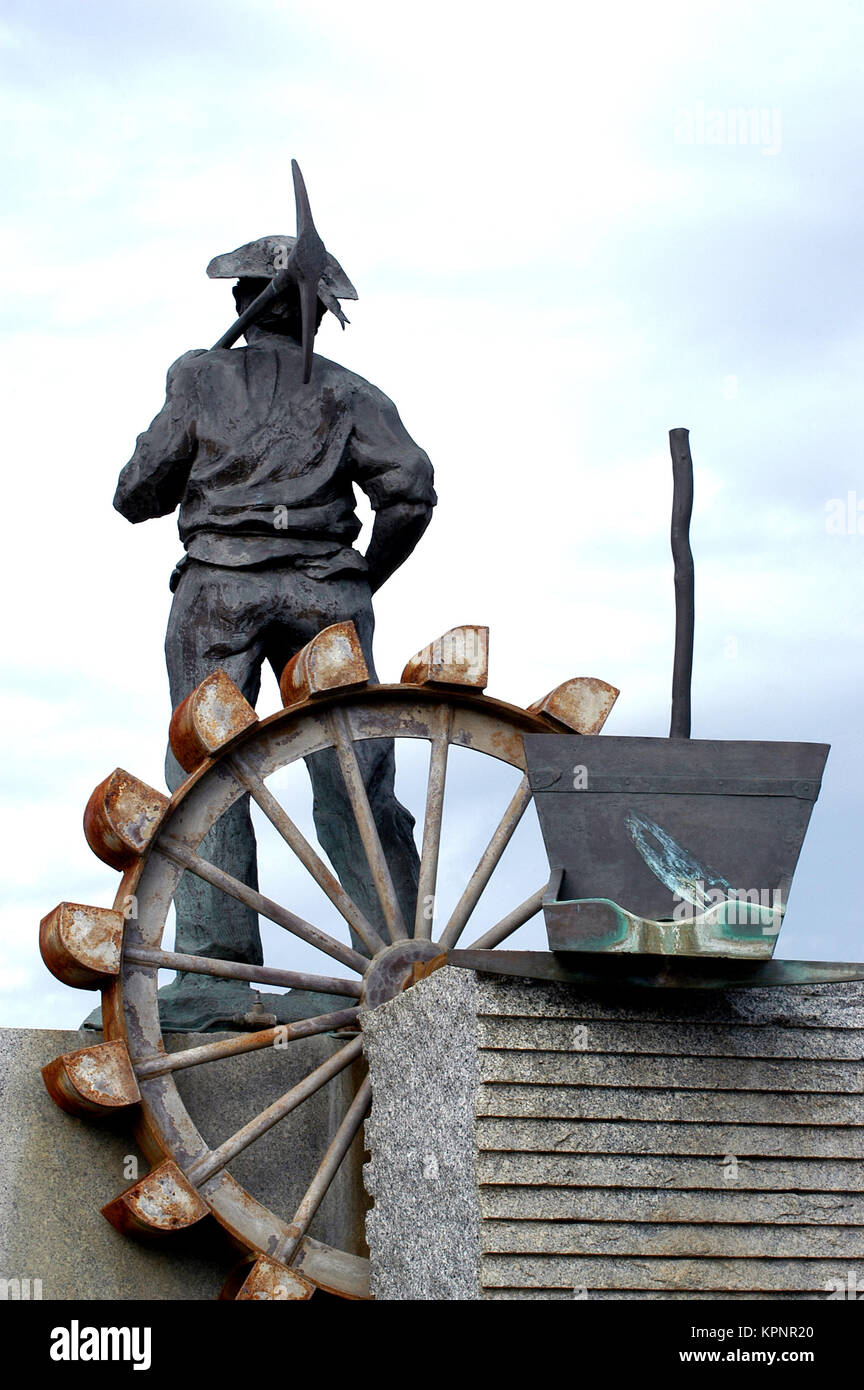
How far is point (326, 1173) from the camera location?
7.44m

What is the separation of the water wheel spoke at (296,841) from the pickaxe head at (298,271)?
2009 mm

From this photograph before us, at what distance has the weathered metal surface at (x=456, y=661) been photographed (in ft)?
25.8

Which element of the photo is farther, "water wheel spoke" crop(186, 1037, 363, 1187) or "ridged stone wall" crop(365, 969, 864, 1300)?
"water wheel spoke" crop(186, 1037, 363, 1187)

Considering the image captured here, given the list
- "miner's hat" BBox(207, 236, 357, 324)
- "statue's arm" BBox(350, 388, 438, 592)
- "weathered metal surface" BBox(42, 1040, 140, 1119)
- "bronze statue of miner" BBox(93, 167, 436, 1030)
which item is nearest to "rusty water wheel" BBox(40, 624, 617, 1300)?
"weathered metal surface" BBox(42, 1040, 140, 1119)

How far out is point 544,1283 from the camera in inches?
223

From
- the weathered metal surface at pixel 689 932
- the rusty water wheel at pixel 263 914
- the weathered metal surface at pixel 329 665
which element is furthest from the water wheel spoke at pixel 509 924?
the weathered metal surface at pixel 689 932

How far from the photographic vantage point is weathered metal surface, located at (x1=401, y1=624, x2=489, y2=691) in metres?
7.87

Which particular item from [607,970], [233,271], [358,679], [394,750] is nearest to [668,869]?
[607,970]

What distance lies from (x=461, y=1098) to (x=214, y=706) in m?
2.29

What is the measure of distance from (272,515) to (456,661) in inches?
51.0

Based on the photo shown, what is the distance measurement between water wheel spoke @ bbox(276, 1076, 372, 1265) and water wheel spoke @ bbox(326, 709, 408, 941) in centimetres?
65

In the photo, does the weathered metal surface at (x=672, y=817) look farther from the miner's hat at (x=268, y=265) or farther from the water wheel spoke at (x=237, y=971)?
the miner's hat at (x=268, y=265)

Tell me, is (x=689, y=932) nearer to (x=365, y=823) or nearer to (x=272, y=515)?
(x=365, y=823)

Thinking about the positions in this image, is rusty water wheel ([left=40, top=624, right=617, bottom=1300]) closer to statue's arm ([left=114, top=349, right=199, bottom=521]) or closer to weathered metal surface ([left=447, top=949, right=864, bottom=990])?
weathered metal surface ([left=447, top=949, right=864, bottom=990])
